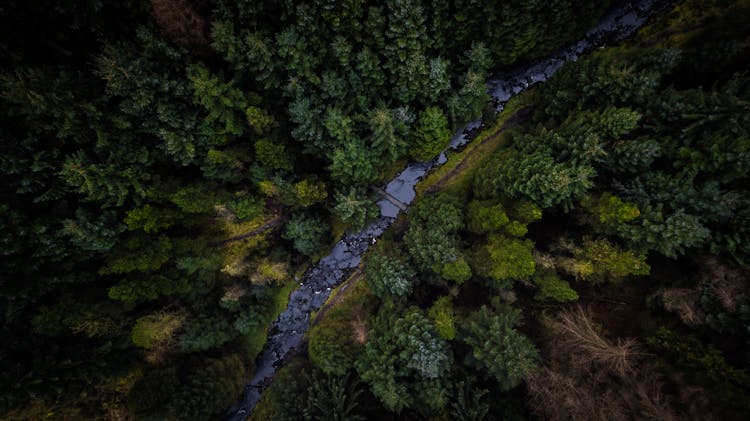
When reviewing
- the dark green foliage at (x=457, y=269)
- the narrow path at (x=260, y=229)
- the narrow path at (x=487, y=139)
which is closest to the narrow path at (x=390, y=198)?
the narrow path at (x=487, y=139)

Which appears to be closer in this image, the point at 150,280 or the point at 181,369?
the point at 150,280

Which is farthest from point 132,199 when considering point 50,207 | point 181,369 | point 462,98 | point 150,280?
point 462,98

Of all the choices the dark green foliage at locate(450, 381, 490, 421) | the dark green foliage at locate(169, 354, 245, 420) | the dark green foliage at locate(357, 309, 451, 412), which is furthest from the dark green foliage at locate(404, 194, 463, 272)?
the dark green foliage at locate(169, 354, 245, 420)

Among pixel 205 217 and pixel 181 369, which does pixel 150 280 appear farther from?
pixel 181 369

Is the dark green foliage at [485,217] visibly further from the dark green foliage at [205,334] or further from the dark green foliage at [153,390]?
the dark green foliage at [153,390]

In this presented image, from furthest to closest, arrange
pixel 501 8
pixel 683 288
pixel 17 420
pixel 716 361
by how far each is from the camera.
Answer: pixel 501 8 → pixel 17 420 → pixel 683 288 → pixel 716 361

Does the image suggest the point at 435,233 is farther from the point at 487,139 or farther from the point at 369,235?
the point at 487,139

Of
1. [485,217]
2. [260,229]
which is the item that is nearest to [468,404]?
[485,217]

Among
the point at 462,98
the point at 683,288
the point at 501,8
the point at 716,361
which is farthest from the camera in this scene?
the point at 462,98
